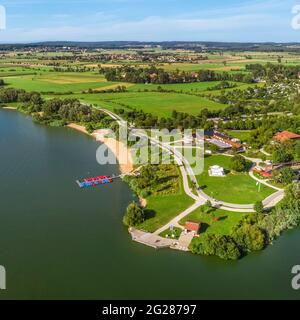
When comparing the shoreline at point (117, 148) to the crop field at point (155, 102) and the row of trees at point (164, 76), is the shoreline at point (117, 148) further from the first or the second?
the row of trees at point (164, 76)

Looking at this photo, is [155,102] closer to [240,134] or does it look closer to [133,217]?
[240,134]

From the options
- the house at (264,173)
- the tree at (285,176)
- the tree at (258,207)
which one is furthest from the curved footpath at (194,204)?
the tree at (285,176)

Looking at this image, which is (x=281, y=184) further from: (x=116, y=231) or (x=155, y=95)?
(x=155, y=95)

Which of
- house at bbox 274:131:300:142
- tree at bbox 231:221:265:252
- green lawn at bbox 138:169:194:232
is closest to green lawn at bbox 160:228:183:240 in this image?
green lawn at bbox 138:169:194:232

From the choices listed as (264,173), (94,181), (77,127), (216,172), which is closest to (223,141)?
(216,172)

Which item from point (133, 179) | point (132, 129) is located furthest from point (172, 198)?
point (132, 129)
